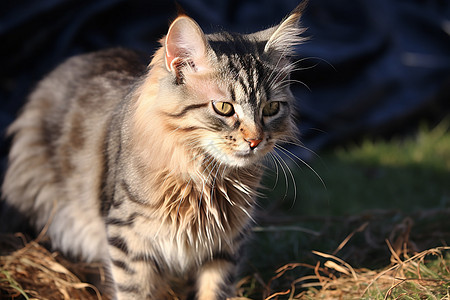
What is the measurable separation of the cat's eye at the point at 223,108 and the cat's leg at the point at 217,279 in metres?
0.67

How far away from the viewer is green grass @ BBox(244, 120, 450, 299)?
249 cm

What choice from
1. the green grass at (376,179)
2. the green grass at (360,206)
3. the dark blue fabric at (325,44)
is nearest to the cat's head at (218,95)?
the green grass at (360,206)

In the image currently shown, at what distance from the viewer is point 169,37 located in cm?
175

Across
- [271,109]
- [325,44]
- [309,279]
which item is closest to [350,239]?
[309,279]

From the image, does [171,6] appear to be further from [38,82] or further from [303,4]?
[303,4]

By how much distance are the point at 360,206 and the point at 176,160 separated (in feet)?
5.87

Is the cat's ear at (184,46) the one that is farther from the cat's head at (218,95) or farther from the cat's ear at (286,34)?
the cat's ear at (286,34)

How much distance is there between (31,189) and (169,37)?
127 centimetres

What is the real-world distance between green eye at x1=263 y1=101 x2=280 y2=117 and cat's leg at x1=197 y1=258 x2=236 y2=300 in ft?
2.11

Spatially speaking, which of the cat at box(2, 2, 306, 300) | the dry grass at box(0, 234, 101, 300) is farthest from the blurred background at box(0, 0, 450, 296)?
the dry grass at box(0, 234, 101, 300)

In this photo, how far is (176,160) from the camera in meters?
1.88

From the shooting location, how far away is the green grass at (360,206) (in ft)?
8.18

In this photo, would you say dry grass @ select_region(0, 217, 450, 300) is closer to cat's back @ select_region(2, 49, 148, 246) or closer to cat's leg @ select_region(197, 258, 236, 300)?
cat's leg @ select_region(197, 258, 236, 300)

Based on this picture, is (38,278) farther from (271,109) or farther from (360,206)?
(360,206)
